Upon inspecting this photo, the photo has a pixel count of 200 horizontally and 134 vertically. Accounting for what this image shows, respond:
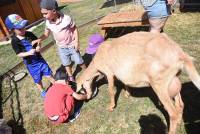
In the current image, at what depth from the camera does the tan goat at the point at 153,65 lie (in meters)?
4.27

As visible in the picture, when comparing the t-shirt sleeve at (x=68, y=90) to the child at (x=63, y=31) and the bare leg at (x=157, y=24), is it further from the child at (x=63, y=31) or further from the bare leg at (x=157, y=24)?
the bare leg at (x=157, y=24)

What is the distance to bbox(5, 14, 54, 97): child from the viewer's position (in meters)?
5.94

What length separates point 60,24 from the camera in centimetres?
651

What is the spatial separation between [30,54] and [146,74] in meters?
2.97

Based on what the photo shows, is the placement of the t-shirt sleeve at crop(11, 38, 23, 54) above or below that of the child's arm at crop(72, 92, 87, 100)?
above

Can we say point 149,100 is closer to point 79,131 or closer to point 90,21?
point 79,131

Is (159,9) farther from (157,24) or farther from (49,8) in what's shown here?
(49,8)

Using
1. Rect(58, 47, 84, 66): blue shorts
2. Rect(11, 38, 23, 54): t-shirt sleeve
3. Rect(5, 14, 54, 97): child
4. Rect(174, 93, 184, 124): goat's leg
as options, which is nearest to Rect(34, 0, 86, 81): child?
Rect(58, 47, 84, 66): blue shorts

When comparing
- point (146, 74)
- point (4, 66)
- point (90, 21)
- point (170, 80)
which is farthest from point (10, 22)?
point (90, 21)

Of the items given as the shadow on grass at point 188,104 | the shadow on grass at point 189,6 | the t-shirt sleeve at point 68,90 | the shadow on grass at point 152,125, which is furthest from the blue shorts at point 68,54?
the shadow on grass at point 189,6

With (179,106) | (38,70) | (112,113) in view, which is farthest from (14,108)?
(179,106)

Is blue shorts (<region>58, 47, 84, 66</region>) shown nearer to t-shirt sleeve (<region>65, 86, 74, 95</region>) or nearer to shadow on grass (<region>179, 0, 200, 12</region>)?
t-shirt sleeve (<region>65, 86, 74, 95</region>)

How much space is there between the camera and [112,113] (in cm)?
600

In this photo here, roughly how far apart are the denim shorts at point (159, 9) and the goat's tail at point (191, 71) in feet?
7.73
